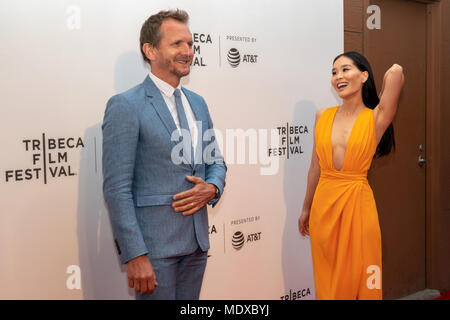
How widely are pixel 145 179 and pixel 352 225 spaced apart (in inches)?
45.3

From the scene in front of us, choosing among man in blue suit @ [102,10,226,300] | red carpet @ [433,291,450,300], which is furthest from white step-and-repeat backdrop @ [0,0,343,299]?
red carpet @ [433,291,450,300]

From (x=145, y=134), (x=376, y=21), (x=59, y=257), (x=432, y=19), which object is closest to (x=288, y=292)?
(x=59, y=257)

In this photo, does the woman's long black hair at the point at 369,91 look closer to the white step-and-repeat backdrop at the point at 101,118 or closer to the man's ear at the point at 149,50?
the white step-and-repeat backdrop at the point at 101,118

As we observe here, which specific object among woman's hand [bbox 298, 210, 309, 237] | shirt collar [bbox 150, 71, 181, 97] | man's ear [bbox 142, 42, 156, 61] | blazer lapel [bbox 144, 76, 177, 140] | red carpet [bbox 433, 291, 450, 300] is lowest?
red carpet [bbox 433, 291, 450, 300]

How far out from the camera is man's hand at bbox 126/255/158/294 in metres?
1.64

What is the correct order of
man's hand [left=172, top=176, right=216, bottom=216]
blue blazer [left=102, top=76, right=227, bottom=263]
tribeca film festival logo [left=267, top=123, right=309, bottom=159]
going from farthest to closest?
tribeca film festival logo [left=267, top=123, right=309, bottom=159], man's hand [left=172, top=176, right=216, bottom=216], blue blazer [left=102, top=76, right=227, bottom=263]

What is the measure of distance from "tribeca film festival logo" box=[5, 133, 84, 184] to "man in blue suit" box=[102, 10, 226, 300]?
42 centimetres

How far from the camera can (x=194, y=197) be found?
180 cm

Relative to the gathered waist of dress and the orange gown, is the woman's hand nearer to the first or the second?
the orange gown

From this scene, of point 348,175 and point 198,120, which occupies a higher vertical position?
point 198,120

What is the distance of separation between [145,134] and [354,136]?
1.14 meters

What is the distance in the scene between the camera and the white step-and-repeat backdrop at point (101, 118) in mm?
1940

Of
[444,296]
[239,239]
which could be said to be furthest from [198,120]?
[444,296]

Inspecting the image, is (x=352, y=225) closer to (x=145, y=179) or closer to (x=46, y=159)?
(x=145, y=179)
